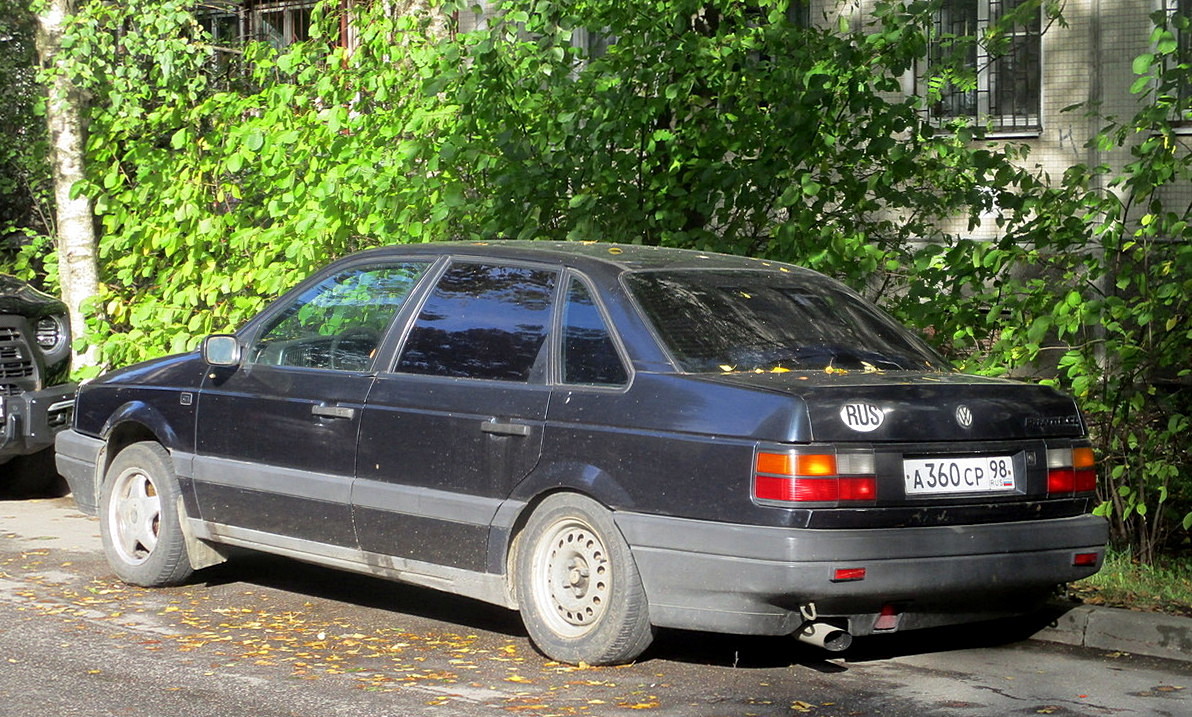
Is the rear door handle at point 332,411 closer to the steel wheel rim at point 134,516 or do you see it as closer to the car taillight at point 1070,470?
the steel wheel rim at point 134,516

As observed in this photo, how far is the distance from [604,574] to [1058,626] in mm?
2137

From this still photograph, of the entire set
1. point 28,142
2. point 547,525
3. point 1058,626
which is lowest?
point 1058,626

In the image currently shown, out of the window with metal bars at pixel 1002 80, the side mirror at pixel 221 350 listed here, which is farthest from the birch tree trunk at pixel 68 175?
the window with metal bars at pixel 1002 80

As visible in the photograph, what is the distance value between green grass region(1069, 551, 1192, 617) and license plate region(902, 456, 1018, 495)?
1.56m

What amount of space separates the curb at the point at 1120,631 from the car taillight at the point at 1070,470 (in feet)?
2.51

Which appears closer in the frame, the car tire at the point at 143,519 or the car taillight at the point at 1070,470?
the car taillight at the point at 1070,470

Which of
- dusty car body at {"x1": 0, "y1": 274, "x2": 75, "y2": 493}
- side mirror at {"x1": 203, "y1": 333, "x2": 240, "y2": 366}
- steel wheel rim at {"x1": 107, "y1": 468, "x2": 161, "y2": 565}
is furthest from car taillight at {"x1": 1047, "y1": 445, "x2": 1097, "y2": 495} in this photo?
dusty car body at {"x1": 0, "y1": 274, "x2": 75, "y2": 493}

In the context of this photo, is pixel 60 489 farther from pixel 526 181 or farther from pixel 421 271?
pixel 421 271

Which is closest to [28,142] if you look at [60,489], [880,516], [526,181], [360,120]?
[60,489]

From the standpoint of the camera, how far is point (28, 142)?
56.9 feet

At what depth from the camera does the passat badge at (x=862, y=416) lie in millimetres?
5719

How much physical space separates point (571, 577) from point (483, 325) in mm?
1142

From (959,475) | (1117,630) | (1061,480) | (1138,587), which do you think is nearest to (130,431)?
(959,475)

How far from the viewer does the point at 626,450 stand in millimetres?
6070
